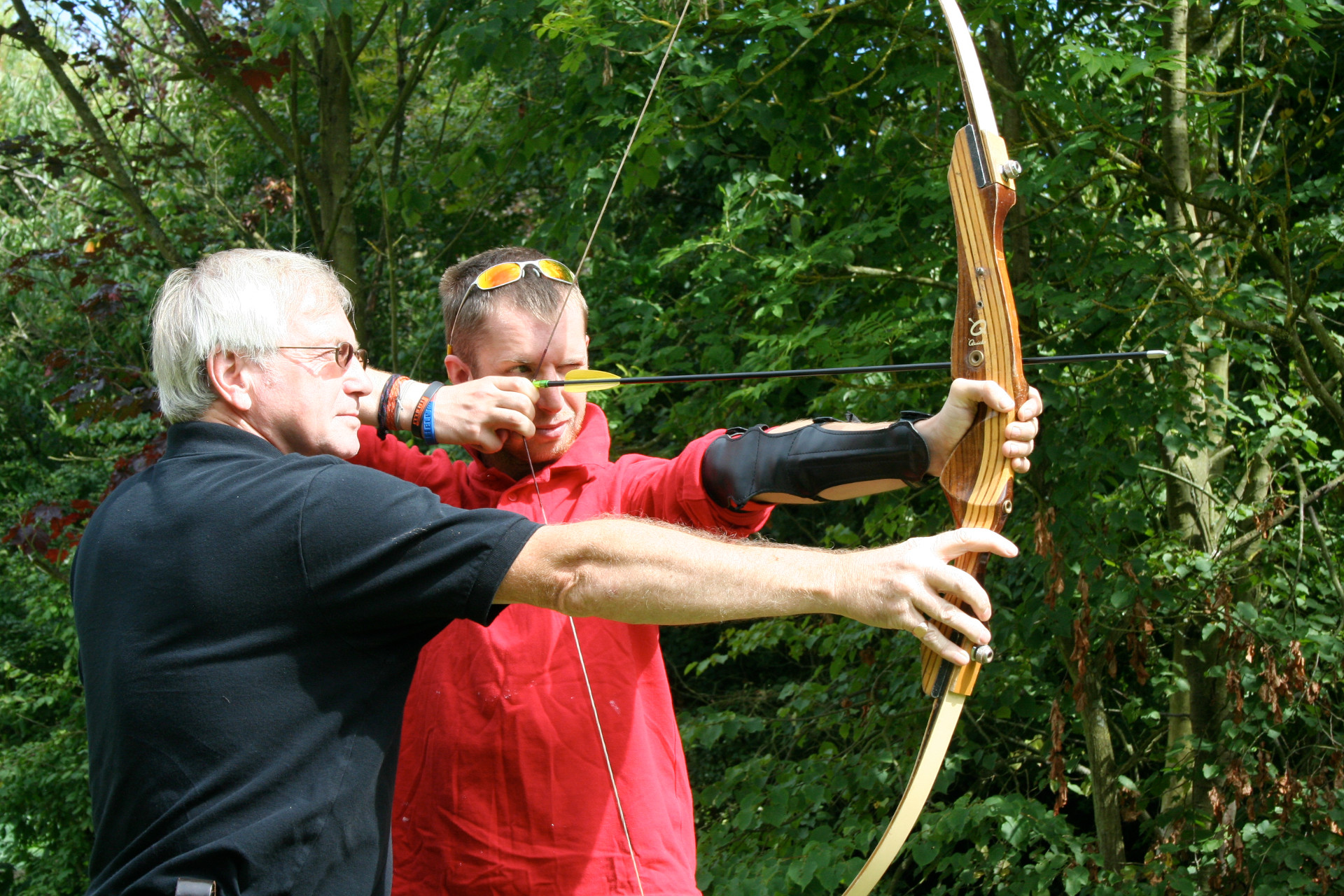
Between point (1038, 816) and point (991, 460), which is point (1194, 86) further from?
point (991, 460)

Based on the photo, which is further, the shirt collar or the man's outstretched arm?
the shirt collar

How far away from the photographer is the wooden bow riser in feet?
4.87

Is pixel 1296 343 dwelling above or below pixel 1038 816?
above

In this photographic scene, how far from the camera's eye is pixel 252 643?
48.5 inches

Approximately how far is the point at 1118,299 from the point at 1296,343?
0.53 metres

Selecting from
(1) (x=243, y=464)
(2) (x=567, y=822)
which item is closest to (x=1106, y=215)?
(2) (x=567, y=822)

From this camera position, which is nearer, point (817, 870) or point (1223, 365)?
point (817, 870)

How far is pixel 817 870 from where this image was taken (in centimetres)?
288

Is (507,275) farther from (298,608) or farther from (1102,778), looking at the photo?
(1102,778)

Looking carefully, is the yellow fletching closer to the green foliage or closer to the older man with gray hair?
the older man with gray hair

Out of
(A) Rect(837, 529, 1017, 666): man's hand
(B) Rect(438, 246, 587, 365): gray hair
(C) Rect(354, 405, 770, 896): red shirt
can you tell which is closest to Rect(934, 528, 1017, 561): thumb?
(A) Rect(837, 529, 1017, 666): man's hand

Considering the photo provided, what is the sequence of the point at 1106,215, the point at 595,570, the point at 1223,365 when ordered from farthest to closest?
the point at 1223,365 < the point at 1106,215 < the point at 595,570

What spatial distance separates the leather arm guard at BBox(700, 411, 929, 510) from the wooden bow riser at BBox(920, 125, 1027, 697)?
2.6 inches

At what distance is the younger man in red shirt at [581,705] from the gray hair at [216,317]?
43 centimetres
